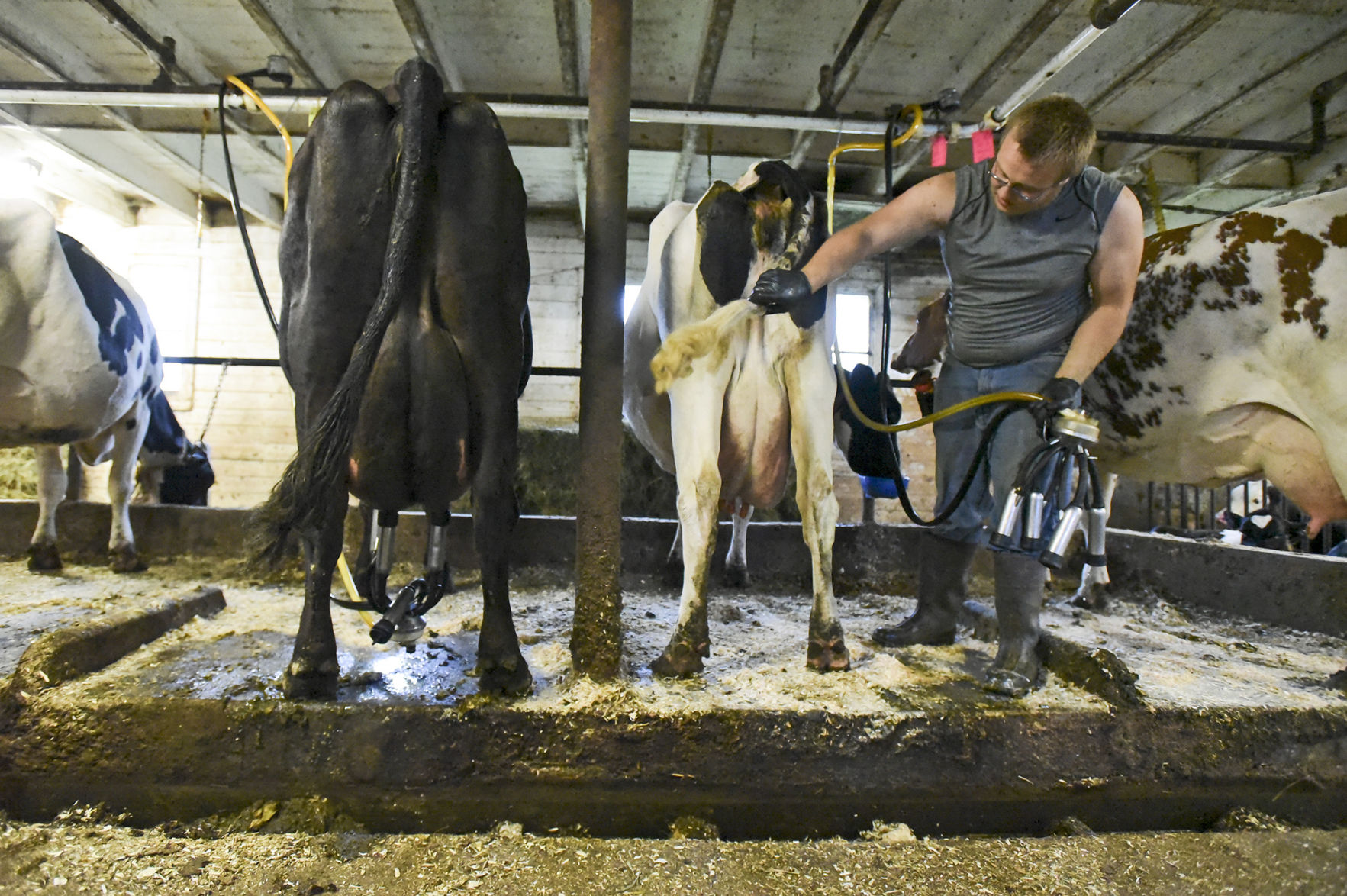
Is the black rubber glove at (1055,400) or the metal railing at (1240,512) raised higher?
the black rubber glove at (1055,400)

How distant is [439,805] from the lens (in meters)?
1.80

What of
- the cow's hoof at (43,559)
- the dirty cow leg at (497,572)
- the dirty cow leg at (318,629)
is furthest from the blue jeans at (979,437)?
the cow's hoof at (43,559)

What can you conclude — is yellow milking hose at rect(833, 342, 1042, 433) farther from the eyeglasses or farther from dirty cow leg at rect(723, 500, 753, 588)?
dirty cow leg at rect(723, 500, 753, 588)

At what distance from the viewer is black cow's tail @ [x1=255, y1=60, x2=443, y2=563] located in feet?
5.94

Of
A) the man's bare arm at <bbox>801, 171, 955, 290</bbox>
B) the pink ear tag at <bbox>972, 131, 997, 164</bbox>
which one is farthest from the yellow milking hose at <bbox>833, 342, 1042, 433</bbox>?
the pink ear tag at <bbox>972, 131, 997, 164</bbox>

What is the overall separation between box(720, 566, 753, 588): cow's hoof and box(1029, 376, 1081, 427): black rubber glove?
1.90 m

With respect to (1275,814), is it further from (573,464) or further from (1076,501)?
(573,464)

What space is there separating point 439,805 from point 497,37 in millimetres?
5305

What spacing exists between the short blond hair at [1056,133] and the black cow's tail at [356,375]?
163 centimetres

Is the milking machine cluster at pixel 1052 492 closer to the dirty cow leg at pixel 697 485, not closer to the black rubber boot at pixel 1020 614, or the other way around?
the black rubber boot at pixel 1020 614

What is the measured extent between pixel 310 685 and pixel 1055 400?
215cm

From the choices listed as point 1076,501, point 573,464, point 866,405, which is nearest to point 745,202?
point 1076,501

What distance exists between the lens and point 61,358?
3.53 metres

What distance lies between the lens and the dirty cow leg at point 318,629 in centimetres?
184
